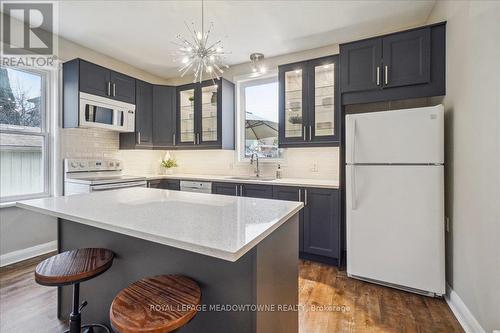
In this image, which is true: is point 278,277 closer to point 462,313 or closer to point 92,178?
point 462,313

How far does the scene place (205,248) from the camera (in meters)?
0.87

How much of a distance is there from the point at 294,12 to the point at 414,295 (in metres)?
2.98

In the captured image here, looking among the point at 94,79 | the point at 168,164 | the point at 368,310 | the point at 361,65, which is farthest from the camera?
the point at 168,164

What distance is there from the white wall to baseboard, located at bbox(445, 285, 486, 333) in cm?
4

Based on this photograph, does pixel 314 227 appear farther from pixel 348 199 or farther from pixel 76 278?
pixel 76 278

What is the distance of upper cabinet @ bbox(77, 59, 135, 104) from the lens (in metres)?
3.05

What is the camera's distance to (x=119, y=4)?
8.07 ft

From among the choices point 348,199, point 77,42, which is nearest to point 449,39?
point 348,199

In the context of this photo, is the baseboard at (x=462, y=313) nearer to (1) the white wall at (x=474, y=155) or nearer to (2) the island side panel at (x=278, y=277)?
(1) the white wall at (x=474, y=155)

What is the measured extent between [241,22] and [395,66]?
170 cm

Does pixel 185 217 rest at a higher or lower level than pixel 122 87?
lower

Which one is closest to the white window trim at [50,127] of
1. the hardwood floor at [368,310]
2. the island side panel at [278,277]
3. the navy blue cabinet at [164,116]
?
the navy blue cabinet at [164,116]

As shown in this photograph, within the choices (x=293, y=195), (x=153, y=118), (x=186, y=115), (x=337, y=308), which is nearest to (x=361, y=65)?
(x=293, y=195)

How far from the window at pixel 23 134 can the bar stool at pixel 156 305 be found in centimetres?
284
